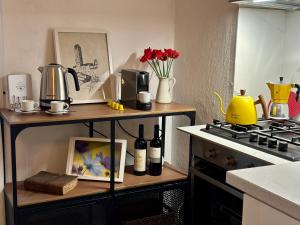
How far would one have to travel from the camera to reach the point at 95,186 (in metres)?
2.14

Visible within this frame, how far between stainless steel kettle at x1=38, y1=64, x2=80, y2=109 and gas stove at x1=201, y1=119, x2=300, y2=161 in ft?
2.57

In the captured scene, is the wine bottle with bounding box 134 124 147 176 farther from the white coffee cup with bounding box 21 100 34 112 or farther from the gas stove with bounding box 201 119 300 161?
the white coffee cup with bounding box 21 100 34 112

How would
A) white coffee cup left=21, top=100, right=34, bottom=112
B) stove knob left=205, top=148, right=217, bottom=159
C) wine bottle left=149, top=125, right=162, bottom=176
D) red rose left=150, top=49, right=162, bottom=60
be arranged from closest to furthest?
stove knob left=205, top=148, right=217, bottom=159 < white coffee cup left=21, top=100, right=34, bottom=112 < wine bottle left=149, top=125, right=162, bottom=176 < red rose left=150, top=49, right=162, bottom=60

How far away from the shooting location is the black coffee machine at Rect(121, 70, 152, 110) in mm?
2199

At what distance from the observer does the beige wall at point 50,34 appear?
2169 mm

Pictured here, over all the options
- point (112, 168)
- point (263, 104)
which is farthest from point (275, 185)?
point (112, 168)

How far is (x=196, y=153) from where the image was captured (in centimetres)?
195

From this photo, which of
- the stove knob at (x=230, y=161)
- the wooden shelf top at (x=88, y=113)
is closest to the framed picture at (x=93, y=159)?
the wooden shelf top at (x=88, y=113)

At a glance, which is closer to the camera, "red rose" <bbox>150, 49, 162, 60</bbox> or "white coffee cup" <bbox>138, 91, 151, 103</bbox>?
"white coffee cup" <bbox>138, 91, 151, 103</bbox>

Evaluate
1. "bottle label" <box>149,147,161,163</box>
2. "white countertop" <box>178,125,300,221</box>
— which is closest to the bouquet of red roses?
"bottle label" <box>149,147,161,163</box>

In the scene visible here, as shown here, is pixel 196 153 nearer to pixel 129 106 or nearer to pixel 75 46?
pixel 129 106

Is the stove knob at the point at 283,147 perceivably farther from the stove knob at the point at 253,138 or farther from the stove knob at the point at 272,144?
the stove knob at the point at 253,138

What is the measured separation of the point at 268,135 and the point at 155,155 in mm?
738

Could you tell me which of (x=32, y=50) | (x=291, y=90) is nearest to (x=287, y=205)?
(x=291, y=90)
